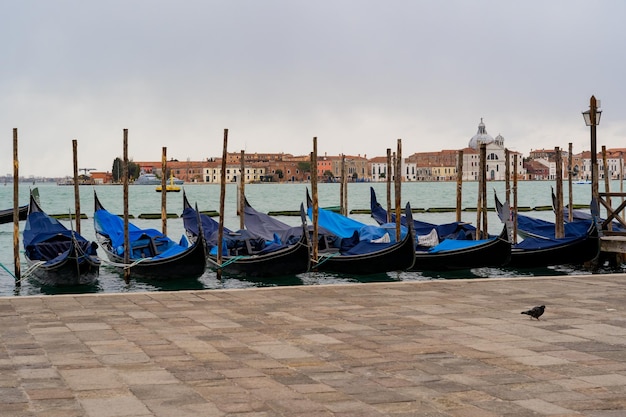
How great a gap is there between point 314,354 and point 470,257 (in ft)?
24.7

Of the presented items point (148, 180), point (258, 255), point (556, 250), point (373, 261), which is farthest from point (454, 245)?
point (148, 180)

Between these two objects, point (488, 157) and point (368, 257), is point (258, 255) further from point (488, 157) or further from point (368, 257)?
point (488, 157)

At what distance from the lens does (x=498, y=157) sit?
9994cm

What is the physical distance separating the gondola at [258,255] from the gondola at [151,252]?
379 millimetres

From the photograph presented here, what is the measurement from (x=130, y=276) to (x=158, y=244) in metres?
0.79

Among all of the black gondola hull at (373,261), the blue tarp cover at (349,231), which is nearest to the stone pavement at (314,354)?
the black gondola hull at (373,261)

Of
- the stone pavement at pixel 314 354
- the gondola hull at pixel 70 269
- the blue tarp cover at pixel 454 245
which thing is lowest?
the gondola hull at pixel 70 269

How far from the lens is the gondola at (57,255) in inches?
404

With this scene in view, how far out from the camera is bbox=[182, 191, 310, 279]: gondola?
34.9 ft

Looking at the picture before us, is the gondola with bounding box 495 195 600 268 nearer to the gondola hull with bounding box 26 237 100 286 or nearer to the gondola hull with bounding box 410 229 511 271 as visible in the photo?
the gondola hull with bounding box 410 229 511 271

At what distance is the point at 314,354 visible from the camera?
4.07 m

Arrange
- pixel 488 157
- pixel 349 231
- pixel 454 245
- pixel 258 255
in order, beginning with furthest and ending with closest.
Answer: pixel 488 157, pixel 349 231, pixel 454 245, pixel 258 255

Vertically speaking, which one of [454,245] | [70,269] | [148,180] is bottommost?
[70,269]

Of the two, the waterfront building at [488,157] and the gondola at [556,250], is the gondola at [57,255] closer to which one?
the gondola at [556,250]
